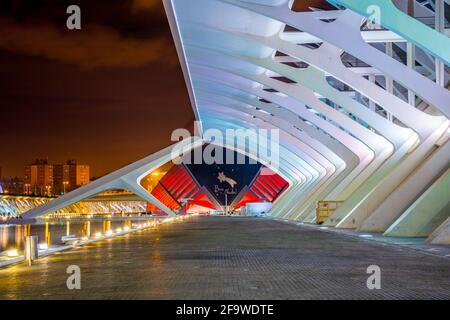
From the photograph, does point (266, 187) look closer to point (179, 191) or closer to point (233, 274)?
point (179, 191)

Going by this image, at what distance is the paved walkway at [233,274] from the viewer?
759 centimetres

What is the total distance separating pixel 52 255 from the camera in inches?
556

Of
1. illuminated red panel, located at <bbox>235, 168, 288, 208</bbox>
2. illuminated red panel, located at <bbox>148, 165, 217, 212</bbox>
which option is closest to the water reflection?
illuminated red panel, located at <bbox>148, 165, 217, 212</bbox>

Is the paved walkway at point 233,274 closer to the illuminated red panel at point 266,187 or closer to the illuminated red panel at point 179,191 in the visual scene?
the illuminated red panel at point 179,191

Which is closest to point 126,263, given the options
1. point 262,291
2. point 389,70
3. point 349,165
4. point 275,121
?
point 262,291

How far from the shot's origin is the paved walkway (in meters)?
7.59

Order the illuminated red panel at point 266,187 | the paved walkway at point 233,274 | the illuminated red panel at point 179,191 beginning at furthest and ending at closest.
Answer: the illuminated red panel at point 266,187
the illuminated red panel at point 179,191
the paved walkway at point 233,274

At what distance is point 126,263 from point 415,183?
1115 centimetres

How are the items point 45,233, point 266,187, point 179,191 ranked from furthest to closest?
point 266,187
point 179,191
point 45,233

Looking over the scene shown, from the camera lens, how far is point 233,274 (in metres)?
9.55

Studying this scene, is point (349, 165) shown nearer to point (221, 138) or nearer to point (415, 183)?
point (415, 183)

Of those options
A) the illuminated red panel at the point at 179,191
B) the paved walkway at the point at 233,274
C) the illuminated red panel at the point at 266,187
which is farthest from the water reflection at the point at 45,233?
the illuminated red panel at the point at 266,187

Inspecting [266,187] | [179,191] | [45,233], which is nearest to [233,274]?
[45,233]

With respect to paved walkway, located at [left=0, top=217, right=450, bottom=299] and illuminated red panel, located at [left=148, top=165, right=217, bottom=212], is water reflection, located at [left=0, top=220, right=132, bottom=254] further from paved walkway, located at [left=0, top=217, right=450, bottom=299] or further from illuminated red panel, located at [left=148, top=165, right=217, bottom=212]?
illuminated red panel, located at [left=148, top=165, right=217, bottom=212]
